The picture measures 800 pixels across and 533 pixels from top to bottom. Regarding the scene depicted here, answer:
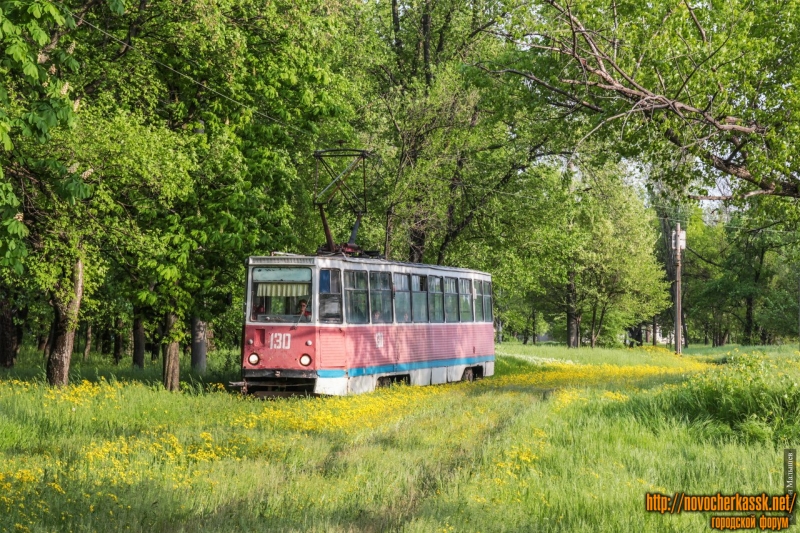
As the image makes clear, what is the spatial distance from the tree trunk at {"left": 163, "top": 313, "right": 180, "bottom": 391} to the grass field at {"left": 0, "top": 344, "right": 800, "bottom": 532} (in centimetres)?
237

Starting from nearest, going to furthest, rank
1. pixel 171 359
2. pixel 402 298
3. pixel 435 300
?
pixel 171 359 < pixel 402 298 < pixel 435 300

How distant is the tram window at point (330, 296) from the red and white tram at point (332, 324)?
0.02 m

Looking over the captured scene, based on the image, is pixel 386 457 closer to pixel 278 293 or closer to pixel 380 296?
pixel 278 293

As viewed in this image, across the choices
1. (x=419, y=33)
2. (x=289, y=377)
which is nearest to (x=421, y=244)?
(x=419, y=33)

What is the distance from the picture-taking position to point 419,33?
3284cm

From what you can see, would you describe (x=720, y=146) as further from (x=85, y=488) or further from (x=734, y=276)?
(x=734, y=276)

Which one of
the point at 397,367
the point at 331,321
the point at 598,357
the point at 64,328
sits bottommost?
the point at 598,357

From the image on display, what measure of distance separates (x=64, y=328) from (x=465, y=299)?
484 inches

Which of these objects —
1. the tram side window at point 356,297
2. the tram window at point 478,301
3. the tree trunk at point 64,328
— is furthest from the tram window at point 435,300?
the tree trunk at point 64,328

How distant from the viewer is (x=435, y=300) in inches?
966

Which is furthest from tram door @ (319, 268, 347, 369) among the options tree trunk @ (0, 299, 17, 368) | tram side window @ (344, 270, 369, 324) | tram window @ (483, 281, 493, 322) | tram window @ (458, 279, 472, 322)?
tree trunk @ (0, 299, 17, 368)

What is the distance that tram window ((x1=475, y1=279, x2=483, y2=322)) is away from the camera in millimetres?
27750

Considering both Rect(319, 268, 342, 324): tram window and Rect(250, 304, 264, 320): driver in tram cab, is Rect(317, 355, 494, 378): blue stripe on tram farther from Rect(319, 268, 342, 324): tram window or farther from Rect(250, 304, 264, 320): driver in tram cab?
Rect(250, 304, 264, 320): driver in tram cab

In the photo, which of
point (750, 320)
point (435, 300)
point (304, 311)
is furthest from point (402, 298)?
point (750, 320)
